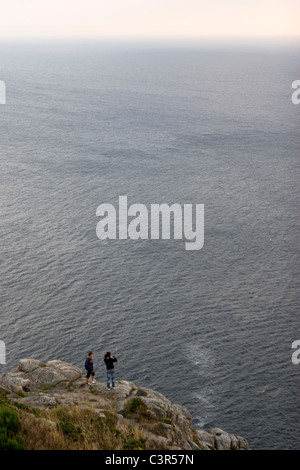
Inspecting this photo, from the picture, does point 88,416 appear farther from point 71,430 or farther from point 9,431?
point 9,431

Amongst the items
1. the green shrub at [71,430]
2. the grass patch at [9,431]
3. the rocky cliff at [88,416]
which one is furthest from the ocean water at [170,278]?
the grass patch at [9,431]

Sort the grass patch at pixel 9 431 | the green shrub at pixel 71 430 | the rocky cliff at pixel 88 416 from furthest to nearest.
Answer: the green shrub at pixel 71 430 < the rocky cliff at pixel 88 416 < the grass patch at pixel 9 431

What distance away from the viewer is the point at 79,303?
75.6 m

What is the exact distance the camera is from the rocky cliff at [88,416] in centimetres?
2897

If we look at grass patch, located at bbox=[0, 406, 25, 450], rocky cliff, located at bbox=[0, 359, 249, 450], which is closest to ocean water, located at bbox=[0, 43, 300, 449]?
rocky cliff, located at bbox=[0, 359, 249, 450]

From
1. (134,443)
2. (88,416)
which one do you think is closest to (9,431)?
(134,443)

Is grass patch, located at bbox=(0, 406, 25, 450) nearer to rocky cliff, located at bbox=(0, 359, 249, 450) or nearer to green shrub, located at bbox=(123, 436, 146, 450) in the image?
rocky cliff, located at bbox=(0, 359, 249, 450)

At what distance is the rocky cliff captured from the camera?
29.0 m

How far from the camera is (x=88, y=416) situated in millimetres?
34094

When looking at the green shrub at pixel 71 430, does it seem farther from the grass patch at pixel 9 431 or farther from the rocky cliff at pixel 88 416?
the grass patch at pixel 9 431

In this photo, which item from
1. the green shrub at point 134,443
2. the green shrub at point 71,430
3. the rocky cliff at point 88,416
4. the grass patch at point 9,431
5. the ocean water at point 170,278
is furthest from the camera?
the ocean water at point 170,278

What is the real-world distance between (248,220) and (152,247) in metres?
22.7

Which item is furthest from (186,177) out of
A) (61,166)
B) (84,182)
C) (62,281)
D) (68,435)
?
(68,435)
